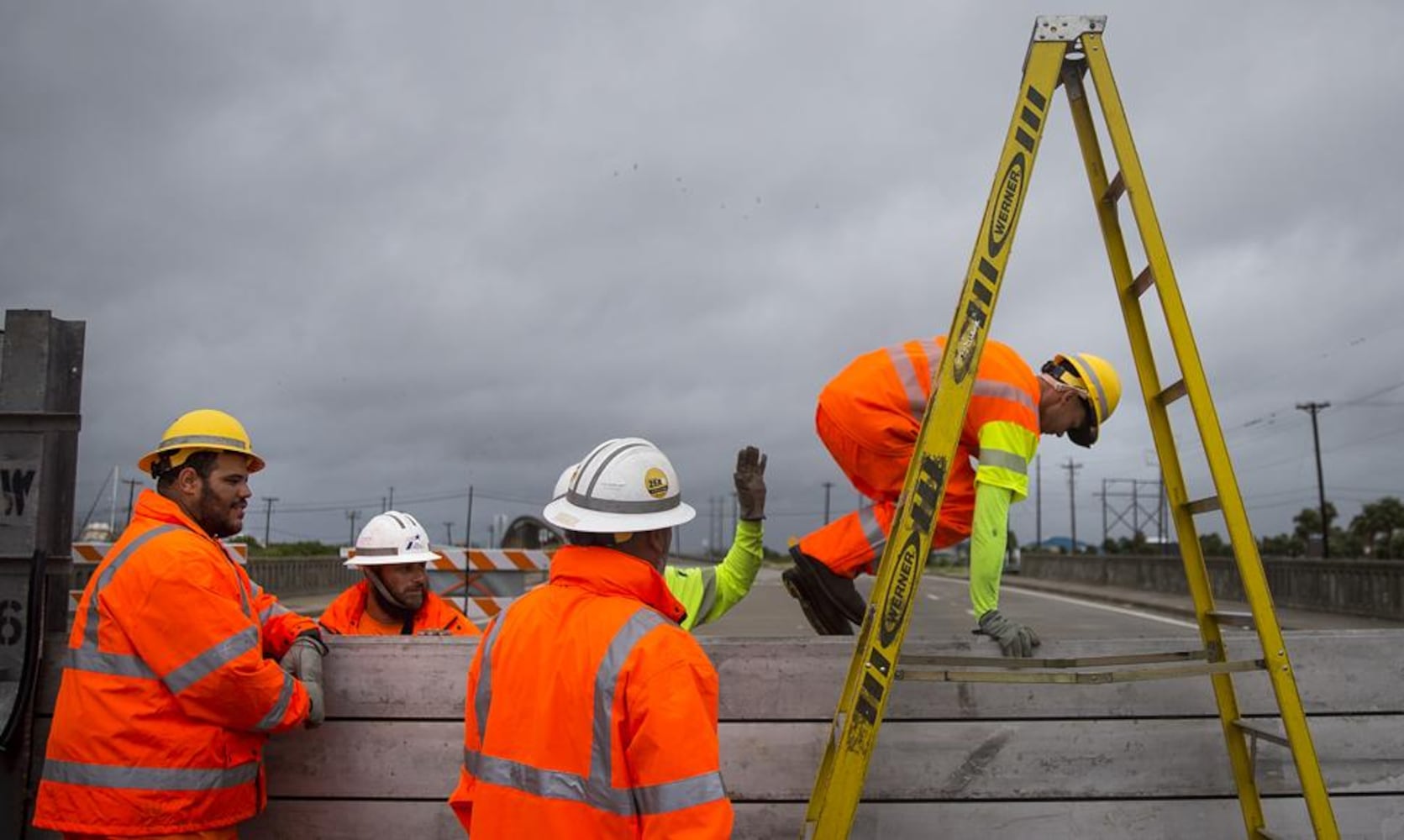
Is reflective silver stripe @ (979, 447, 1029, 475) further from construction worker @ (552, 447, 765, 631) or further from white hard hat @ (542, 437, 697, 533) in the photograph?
white hard hat @ (542, 437, 697, 533)

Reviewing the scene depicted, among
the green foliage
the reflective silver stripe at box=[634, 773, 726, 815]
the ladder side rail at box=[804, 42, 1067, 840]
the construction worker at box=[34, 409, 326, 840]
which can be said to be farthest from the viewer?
the green foliage

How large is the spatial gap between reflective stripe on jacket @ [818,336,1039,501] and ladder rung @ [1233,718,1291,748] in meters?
0.95

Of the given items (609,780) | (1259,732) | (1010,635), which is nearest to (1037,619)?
(1259,732)

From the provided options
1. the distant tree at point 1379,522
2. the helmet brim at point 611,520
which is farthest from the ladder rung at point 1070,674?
the distant tree at point 1379,522

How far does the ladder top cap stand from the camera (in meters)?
3.04

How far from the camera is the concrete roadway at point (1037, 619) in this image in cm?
1843

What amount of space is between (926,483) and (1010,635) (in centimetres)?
73

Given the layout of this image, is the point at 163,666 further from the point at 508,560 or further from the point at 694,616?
the point at 508,560

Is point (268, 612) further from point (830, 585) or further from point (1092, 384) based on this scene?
point (1092, 384)

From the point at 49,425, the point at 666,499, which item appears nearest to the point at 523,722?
the point at 666,499

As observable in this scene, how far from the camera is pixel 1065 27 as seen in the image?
3.05m

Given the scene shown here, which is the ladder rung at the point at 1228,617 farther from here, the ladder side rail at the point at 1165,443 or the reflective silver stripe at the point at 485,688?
the reflective silver stripe at the point at 485,688

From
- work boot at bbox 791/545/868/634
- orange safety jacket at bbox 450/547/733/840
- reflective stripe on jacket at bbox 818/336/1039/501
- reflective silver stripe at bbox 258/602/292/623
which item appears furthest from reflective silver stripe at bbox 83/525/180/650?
reflective stripe on jacket at bbox 818/336/1039/501

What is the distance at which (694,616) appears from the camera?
13.9ft
